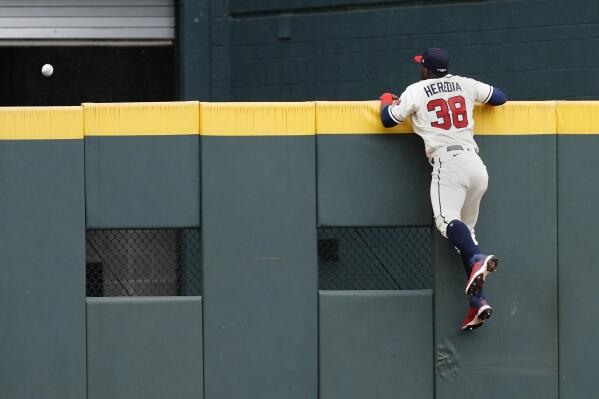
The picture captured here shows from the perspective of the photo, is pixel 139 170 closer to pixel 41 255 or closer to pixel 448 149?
pixel 41 255

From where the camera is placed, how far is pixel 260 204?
6934 mm

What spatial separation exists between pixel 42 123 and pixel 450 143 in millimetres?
2444

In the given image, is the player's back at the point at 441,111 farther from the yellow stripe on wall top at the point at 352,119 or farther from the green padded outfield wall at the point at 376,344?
the green padded outfield wall at the point at 376,344

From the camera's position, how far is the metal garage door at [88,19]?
11.7 metres

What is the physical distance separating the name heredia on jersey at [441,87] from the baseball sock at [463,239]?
0.76 metres

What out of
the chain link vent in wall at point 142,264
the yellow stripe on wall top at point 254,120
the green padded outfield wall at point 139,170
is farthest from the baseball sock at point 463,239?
the chain link vent in wall at point 142,264

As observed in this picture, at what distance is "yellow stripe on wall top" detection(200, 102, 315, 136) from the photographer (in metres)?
6.88

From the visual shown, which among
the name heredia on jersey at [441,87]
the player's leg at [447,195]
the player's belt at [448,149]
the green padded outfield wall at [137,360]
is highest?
the name heredia on jersey at [441,87]

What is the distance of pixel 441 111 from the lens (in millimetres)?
6582

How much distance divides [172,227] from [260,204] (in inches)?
21.7

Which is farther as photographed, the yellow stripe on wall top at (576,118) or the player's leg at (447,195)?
the yellow stripe on wall top at (576,118)

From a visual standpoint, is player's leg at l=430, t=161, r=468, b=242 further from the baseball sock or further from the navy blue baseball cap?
the navy blue baseball cap

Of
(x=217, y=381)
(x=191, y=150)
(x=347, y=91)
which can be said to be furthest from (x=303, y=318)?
(x=347, y=91)

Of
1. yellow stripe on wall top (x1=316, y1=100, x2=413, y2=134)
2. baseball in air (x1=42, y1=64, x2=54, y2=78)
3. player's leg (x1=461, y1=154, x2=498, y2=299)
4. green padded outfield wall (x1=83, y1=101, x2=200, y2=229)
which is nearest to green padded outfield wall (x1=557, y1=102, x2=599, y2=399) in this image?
player's leg (x1=461, y1=154, x2=498, y2=299)
